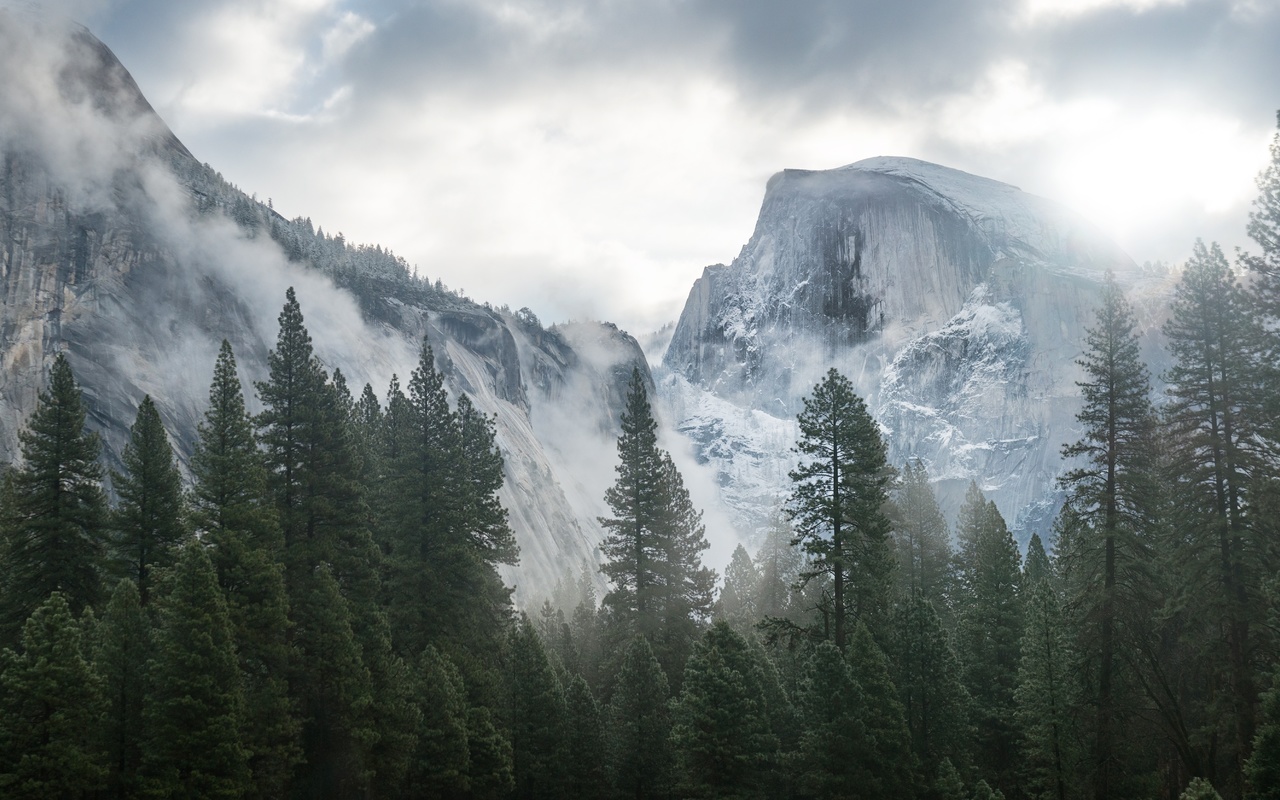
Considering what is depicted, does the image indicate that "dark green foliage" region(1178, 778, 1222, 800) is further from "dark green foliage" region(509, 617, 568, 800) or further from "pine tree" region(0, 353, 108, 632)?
"pine tree" region(0, 353, 108, 632)

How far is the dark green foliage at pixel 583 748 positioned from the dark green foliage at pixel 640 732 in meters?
0.99

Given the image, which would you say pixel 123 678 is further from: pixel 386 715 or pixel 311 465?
pixel 311 465

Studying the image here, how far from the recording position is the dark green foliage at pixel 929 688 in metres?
34.1

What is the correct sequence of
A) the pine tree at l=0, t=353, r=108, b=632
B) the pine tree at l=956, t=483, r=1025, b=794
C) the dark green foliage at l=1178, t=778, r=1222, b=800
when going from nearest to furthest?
the dark green foliage at l=1178, t=778, r=1222, b=800 → the pine tree at l=0, t=353, r=108, b=632 → the pine tree at l=956, t=483, r=1025, b=794

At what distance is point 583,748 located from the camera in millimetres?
35250

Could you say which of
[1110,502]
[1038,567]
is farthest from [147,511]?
[1038,567]

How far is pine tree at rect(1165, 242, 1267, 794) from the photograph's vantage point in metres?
25.1

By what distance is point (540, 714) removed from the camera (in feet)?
115

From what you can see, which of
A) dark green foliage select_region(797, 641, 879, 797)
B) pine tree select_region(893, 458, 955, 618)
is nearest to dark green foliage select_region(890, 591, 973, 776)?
dark green foliage select_region(797, 641, 879, 797)

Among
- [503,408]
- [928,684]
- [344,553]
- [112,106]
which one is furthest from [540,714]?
[503,408]

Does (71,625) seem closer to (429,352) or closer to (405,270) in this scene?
(429,352)

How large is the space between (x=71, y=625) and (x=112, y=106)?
307 ft

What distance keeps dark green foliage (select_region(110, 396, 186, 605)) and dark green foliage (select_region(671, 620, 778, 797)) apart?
17.5 metres

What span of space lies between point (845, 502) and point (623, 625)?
1220 cm
